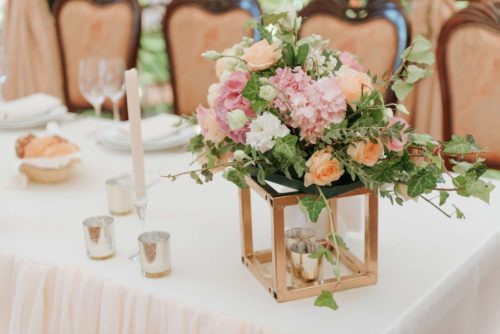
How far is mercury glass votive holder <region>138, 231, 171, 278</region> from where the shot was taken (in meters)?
1.09

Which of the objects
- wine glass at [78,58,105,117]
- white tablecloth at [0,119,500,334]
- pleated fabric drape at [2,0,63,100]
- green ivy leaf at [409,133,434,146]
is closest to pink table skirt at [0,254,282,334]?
white tablecloth at [0,119,500,334]

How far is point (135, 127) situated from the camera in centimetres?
114

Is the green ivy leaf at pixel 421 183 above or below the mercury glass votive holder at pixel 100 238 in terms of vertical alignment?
above

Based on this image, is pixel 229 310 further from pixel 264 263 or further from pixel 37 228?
pixel 37 228

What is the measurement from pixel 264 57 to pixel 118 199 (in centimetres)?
49

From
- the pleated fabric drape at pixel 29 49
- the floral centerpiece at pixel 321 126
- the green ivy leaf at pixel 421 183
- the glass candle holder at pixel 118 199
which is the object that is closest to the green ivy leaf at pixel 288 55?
the floral centerpiece at pixel 321 126

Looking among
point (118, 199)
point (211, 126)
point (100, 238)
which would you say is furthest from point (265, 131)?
point (118, 199)

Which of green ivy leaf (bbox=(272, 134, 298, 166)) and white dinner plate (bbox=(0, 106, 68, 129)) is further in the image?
white dinner plate (bbox=(0, 106, 68, 129))

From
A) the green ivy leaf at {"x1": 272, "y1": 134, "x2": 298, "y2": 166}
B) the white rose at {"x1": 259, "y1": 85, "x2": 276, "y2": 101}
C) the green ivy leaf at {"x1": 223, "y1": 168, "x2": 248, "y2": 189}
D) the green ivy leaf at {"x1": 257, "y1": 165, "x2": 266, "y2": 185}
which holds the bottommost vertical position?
the green ivy leaf at {"x1": 223, "y1": 168, "x2": 248, "y2": 189}

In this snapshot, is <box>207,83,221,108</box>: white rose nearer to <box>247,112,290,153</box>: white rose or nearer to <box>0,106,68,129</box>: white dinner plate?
<box>247,112,290,153</box>: white rose

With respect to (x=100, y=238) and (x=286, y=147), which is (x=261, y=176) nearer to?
(x=286, y=147)

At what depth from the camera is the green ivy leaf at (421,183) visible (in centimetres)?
98

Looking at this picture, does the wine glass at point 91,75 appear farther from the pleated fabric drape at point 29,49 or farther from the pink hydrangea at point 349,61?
the pleated fabric drape at point 29,49

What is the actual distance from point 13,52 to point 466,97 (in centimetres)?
224
